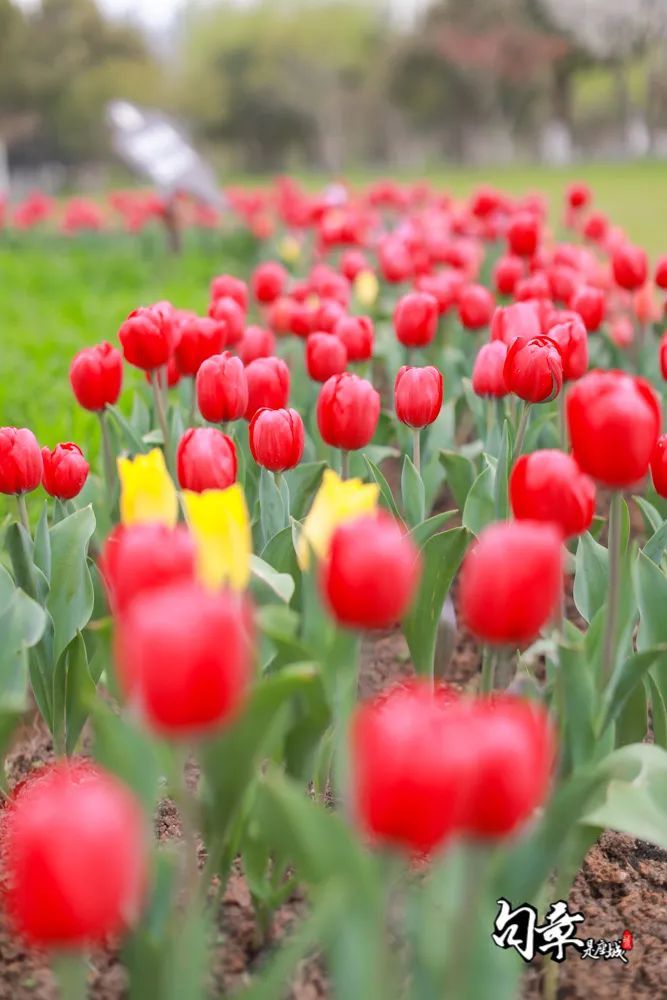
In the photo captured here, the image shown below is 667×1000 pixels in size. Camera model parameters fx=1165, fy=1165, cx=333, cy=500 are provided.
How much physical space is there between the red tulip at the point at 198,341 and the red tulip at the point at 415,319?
0.49 m

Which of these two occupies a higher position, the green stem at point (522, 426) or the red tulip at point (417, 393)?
the red tulip at point (417, 393)

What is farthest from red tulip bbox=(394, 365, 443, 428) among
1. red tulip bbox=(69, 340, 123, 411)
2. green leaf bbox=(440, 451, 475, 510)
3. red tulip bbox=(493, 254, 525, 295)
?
red tulip bbox=(493, 254, 525, 295)

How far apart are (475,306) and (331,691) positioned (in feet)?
6.37

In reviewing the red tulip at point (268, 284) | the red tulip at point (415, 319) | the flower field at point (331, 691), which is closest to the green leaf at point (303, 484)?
the flower field at point (331, 691)

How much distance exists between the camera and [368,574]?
0.93 meters

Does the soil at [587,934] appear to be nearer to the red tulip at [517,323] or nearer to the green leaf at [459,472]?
the green leaf at [459,472]

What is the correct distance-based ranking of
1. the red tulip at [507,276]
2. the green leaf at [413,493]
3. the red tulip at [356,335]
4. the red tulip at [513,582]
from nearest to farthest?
the red tulip at [513,582] → the green leaf at [413,493] → the red tulip at [356,335] → the red tulip at [507,276]

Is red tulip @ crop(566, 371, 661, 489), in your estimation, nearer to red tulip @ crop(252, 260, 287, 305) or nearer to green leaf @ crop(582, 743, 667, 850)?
green leaf @ crop(582, 743, 667, 850)

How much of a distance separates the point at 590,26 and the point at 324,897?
36726 mm

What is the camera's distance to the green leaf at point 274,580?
1380 millimetres

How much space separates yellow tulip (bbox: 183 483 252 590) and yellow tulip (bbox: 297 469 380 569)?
0.13 meters

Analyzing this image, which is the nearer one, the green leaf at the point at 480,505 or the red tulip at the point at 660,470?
the red tulip at the point at 660,470

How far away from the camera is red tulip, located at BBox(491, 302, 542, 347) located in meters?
2.22

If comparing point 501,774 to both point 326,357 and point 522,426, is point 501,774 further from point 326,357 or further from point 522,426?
point 326,357
